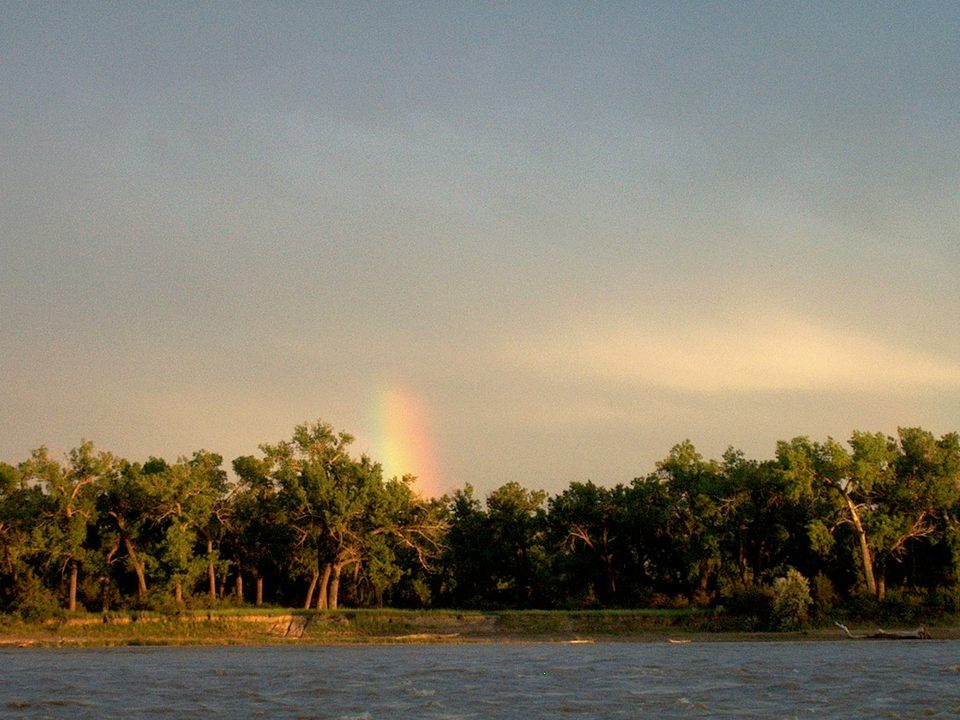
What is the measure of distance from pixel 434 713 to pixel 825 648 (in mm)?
29776

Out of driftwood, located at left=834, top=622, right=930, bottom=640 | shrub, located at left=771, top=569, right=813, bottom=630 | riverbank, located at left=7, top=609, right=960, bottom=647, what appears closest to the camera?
driftwood, located at left=834, top=622, right=930, bottom=640

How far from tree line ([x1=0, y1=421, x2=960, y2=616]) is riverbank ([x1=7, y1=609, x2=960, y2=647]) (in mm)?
2567

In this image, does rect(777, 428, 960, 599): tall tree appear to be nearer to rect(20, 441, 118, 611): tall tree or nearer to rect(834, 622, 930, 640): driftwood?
rect(834, 622, 930, 640): driftwood

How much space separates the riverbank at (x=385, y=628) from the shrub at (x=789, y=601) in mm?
970

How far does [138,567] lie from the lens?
6925cm

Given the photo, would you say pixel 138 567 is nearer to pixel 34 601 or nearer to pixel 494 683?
pixel 34 601

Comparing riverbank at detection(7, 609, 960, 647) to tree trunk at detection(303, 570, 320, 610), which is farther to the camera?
tree trunk at detection(303, 570, 320, 610)

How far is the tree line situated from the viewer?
6775 centimetres

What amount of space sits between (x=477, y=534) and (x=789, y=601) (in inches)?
1073

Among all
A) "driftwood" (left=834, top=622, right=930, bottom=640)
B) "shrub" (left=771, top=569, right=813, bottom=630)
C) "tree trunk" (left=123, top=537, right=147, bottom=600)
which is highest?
"tree trunk" (left=123, top=537, right=147, bottom=600)

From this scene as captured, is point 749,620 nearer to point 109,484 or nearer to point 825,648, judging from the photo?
point 825,648

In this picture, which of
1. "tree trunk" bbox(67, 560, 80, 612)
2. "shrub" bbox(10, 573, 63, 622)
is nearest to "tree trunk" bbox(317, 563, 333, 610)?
"tree trunk" bbox(67, 560, 80, 612)

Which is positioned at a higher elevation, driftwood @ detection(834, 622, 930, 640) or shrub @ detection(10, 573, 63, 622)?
shrub @ detection(10, 573, 63, 622)

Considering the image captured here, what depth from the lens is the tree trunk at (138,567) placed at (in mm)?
68219
